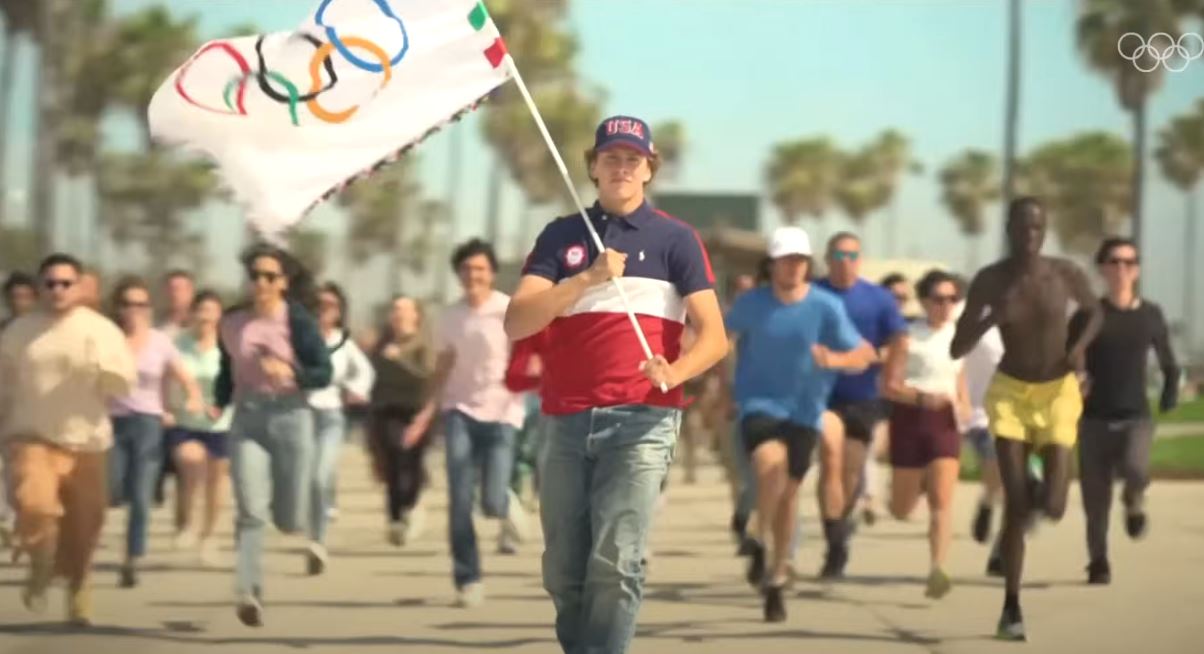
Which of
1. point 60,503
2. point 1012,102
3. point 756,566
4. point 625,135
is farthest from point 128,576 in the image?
point 1012,102

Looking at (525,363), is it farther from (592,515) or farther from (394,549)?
(394,549)

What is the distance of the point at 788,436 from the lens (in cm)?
1216

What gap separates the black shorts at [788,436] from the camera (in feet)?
39.8

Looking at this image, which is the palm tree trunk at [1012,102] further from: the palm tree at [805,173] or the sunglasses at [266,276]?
the palm tree at [805,173]

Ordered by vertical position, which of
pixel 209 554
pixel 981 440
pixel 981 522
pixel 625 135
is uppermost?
pixel 625 135

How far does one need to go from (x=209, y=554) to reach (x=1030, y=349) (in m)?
6.21

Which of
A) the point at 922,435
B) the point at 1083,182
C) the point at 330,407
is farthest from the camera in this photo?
the point at 1083,182

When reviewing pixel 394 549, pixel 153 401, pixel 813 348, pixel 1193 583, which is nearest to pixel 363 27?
pixel 813 348

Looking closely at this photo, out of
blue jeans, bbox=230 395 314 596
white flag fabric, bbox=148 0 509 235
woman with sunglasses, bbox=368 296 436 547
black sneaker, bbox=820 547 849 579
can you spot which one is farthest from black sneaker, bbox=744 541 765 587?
woman with sunglasses, bbox=368 296 436 547

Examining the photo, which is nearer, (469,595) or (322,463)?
(469,595)

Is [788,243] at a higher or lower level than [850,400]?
higher

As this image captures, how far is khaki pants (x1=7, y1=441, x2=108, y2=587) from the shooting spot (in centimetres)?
1183

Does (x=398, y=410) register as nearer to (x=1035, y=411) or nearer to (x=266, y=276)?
(x=266, y=276)

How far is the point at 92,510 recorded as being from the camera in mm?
12023
